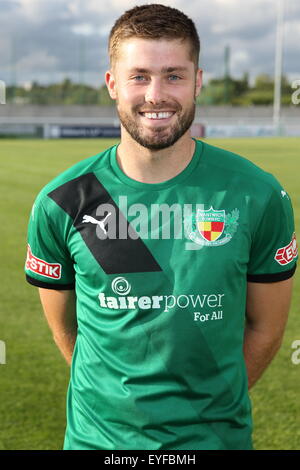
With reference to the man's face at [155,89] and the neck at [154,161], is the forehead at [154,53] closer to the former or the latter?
the man's face at [155,89]

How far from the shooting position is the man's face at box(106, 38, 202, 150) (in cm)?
192

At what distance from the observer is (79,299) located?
2.12 metres

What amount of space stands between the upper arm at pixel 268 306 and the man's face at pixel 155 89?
24.0 inches

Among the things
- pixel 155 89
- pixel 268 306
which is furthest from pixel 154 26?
pixel 268 306

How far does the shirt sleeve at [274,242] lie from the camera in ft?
6.75

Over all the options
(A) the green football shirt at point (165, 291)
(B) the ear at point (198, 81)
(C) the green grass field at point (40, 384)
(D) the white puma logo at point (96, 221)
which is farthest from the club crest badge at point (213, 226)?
(C) the green grass field at point (40, 384)

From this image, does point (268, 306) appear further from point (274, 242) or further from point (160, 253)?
point (160, 253)

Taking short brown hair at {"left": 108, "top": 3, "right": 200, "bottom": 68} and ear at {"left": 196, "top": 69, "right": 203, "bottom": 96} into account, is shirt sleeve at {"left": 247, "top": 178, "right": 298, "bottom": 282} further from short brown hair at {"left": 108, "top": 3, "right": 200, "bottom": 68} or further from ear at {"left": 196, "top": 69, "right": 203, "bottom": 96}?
short brown hair at {"left": 108, "top": 3, "right": 200, "bottom": 68}

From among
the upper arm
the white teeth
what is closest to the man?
the white teeth

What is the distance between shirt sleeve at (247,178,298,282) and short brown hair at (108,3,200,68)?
506mm

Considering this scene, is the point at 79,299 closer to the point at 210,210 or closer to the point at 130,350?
the point at 130,350
